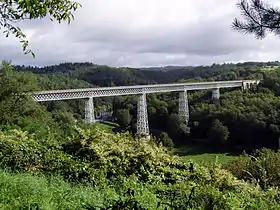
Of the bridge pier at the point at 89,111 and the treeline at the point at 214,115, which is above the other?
the bridge pier at the point at 89,111

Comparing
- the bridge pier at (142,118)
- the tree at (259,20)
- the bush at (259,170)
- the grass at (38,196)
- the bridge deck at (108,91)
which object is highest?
the tree at (259,20)

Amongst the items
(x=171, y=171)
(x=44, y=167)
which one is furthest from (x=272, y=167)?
(x=44, y=167)

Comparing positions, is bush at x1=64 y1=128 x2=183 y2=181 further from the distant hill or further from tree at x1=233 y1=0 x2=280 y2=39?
the distant hill

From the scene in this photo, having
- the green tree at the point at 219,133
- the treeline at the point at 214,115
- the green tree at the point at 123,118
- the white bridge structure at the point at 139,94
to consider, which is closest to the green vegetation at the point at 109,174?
the white bridge structure at the point at 139,94

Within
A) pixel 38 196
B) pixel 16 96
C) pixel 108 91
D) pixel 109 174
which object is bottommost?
pixel 108 91

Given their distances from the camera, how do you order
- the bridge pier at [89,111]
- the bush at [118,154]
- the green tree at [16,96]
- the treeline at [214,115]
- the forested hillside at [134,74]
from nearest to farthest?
the bush at [118,154] < the green tree at [16,96] < the bridge pier at [89,111] < the treeline at [214,115] < the forested hillside at [134,74]

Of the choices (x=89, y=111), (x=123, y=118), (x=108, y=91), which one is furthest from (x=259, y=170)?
(x=123, y=118)

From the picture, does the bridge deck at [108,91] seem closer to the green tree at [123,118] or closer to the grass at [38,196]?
the green tree at [123,118]

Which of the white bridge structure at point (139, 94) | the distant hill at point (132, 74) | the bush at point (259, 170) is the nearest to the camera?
the bush at point (259, 170)

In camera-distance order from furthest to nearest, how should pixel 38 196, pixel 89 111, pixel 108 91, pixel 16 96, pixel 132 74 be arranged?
pixel 132 74, pixel 108 91, pixel 89 111, pixel 16 96, pixel 38 196

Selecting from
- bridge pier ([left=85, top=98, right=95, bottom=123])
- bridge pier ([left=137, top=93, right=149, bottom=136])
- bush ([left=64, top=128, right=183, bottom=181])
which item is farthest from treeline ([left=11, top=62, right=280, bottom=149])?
bush ([left=64, top=128, right=183, bottom=181])

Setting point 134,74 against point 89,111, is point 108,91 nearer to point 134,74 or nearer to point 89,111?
point 89,111

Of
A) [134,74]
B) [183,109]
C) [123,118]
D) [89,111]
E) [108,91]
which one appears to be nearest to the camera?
[89,111]

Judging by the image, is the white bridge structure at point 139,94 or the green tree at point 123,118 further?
the green tree at point 123,118
